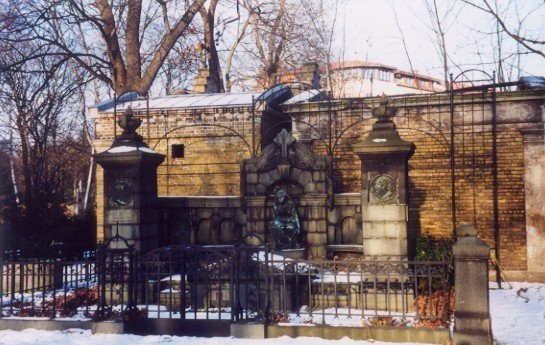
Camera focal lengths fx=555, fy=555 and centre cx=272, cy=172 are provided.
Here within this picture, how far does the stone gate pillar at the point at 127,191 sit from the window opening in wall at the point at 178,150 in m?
5.01

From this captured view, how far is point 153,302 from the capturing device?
10781mm

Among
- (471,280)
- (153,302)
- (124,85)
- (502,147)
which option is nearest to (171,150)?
(124,85)

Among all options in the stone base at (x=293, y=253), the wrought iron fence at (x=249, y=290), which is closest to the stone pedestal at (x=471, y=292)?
the wrought iron fence at (x=249, y=290)

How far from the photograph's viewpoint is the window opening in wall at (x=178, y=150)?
1662cm

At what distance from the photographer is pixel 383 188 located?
1044 cm

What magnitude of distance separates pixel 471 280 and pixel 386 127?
3974 millimetres

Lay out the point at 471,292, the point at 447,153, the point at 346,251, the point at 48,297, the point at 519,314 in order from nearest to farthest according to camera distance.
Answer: the point at 471,292, the point at 519,314, the point at 48,297, the point at 346,251, the point at 447,153

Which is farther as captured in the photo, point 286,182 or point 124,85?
point 124,85

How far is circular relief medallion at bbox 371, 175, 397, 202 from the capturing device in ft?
34.1

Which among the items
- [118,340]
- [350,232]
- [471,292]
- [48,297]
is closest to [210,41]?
[350,232]

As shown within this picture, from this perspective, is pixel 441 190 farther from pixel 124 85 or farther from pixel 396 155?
pixel 124 85

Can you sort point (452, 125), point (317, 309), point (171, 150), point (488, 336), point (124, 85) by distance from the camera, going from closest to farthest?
point (488, 336) → point (317, 309) → point (452, 125) → point (171, 150) → point (124, 85)

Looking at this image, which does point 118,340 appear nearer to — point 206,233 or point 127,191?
point 127,191

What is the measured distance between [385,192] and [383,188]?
84 mm
